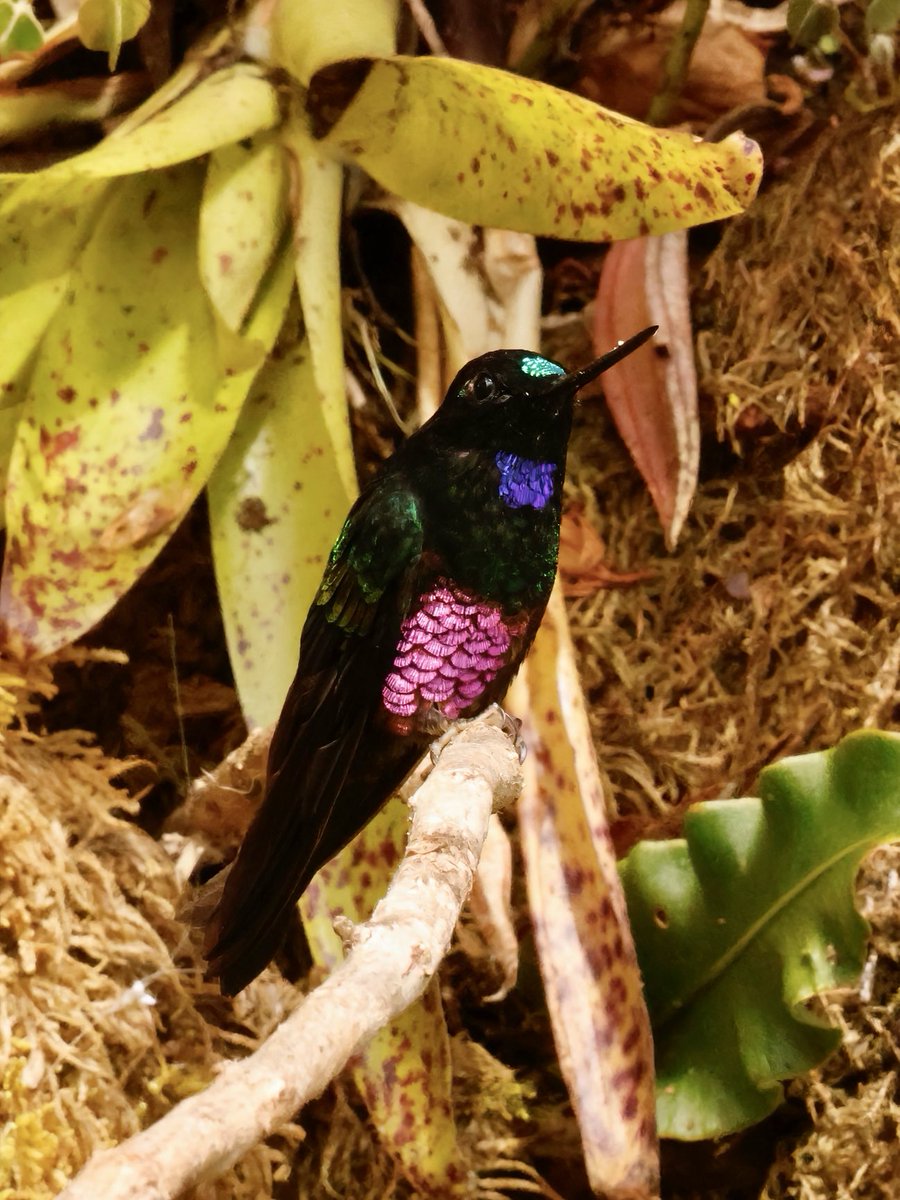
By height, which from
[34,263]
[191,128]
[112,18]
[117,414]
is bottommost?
[117,414]

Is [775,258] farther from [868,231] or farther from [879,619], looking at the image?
[879,619]

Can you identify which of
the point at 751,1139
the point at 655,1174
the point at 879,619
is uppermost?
the point at 879,619

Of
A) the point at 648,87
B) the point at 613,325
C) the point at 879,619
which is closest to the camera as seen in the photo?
the point at 879,619

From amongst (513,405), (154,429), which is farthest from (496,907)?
(154,429)

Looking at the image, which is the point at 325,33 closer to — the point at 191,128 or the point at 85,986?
the point at 191,128

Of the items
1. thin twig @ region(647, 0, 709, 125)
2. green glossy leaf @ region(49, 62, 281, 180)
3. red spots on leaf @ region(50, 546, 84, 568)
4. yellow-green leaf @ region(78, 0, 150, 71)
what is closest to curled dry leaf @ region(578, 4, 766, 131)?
thin twig @ region(647, 0, 709, 125)

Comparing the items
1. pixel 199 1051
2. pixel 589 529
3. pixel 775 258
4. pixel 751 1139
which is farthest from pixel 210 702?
pixel 775 258

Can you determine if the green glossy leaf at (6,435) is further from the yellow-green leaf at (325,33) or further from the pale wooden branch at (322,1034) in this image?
the pale wooden branch at (322,1034)
